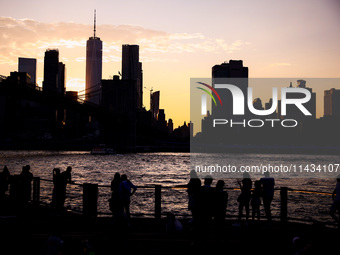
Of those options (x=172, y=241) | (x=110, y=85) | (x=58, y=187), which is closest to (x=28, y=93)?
(x=58, y=187)

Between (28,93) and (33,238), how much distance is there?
78059 millimetres

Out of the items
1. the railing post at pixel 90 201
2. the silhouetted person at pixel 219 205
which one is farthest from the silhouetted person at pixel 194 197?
the railing post at pixel 90 201

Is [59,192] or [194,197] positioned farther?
[59,192]

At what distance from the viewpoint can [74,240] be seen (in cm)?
558

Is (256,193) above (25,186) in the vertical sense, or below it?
above

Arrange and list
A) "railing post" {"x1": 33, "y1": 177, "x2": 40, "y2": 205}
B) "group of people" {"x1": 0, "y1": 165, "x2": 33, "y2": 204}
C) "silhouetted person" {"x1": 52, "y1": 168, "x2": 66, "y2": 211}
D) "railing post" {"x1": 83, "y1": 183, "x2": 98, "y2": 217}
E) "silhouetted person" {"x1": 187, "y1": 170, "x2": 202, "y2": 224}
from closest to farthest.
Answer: "silhouetted person" {"x1": 187, "y1": 170, "x2": 202, "y2": 224}
"railing post" {"x1": 83, "y1": 183, "x2": 98, "y2": 217}
"silhouetted person" {"x1": 52, "y1": 168, "x2": 66, "y2": 211}
"railing post" {"x1": 33, "y1": 177, "x2": 40, "y2": 205}
"group of people" {"x1": 0, "y1": 165, "x2": 33, "y2": 204}

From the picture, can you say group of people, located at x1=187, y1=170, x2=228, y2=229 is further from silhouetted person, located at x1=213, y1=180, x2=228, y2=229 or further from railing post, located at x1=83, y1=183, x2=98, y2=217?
railing post, located at x1=83, y1=183, x2=98, y2=217

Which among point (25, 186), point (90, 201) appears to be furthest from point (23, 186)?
point (90, 201)

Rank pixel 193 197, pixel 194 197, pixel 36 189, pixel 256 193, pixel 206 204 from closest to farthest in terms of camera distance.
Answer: pixel 206 204, pixel 194 197, pixel 193 197, pixel 256 193, pixel 36 189

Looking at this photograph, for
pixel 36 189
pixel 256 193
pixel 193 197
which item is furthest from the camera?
pixel 36 189

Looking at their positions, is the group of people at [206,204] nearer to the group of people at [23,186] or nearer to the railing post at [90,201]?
the railing post at [90,201]

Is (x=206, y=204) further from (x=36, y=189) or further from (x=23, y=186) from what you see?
(x=23, y=186)

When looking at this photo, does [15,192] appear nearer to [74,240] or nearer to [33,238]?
[33,238]

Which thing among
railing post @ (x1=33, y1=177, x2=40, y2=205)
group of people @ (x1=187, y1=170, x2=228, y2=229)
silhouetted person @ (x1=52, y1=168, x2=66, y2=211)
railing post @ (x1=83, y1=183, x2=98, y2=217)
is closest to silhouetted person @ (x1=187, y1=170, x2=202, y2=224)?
group of people @ (x1=187, y1=170, x2=228, y2=229)
